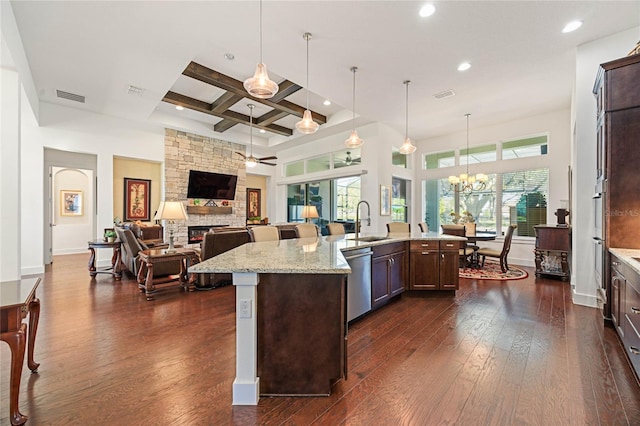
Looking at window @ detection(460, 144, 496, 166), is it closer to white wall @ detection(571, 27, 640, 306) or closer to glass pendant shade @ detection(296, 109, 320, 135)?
white wall @ detection(571, 27, 640, 306)

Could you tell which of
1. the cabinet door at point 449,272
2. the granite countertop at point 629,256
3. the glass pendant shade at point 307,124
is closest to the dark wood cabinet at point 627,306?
the granite countertop at point 629,256

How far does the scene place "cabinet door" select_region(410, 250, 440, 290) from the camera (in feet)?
13.5

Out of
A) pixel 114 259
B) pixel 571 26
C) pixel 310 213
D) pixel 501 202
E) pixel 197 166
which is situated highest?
pixel 571 26

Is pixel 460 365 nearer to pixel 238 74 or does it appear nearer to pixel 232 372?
pixel 232 372

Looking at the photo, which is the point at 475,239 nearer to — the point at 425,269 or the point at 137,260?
the point at 425,269

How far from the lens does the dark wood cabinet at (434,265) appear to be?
4105 mm

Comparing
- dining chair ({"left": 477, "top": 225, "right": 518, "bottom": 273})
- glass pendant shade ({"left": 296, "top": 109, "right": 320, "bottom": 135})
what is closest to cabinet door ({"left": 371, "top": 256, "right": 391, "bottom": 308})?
glass pendant shade ({"left": 296, "top": 109, "right": 320, "bottom": 135})

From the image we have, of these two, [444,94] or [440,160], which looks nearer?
[444,94]

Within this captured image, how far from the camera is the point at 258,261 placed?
202 cm

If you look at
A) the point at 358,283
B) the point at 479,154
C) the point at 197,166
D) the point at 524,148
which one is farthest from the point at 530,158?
the point at 197,166

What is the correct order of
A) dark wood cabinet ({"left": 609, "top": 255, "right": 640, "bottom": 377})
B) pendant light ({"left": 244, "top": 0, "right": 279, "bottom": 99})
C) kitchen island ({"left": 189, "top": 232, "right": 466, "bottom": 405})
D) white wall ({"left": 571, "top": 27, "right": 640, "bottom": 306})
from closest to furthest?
kitchen island ({"left": 189, "top": 232, "right": 466, "bottom": 405}), dark wood cabinet ({"left": 609, "top": 255, "right": 640, "bottom": 377}), pendant light ({"left": 244, "top": 0, "right": 279, "bottom": 99}), white wall ({"left": 571, "top": 27, "right": 640, "bottom": 306})

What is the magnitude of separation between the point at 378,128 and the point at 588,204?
4468 mm

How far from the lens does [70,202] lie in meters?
8.90

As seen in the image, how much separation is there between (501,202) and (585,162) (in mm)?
3777
